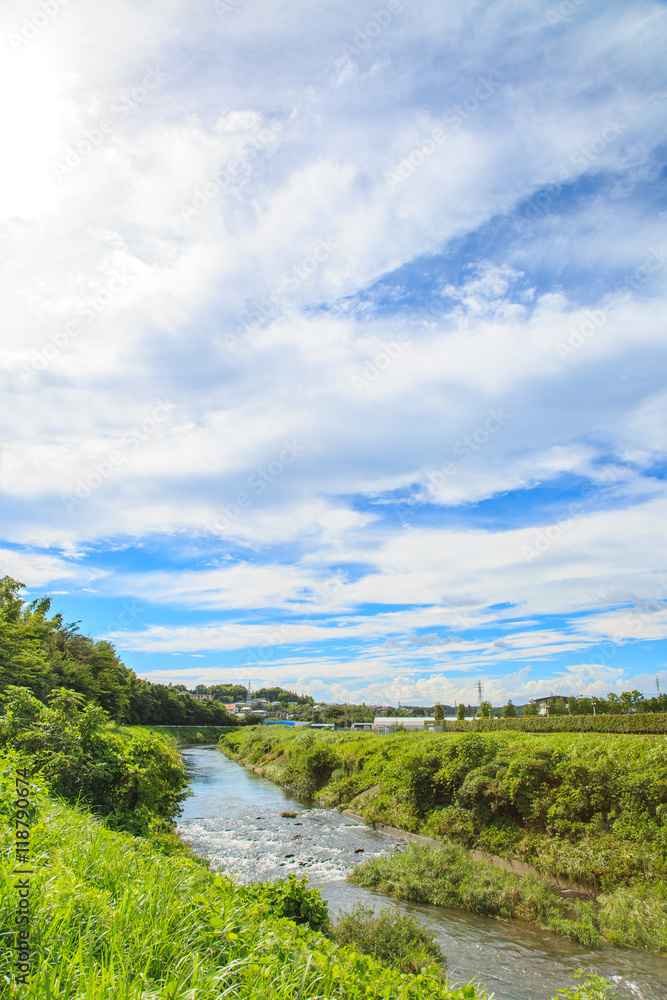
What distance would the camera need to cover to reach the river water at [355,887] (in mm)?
10062

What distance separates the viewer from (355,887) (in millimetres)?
15461

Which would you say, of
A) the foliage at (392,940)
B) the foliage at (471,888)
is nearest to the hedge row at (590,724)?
the foliage at (471,888)

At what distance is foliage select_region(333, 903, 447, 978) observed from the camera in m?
9.44

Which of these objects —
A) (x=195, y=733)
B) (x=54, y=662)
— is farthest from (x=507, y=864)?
(x=195, y=733)

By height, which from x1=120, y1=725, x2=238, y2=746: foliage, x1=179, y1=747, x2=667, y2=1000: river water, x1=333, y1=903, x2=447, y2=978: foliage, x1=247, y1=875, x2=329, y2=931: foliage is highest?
x1=247, y1=875, x2=329, y2=931: foliage

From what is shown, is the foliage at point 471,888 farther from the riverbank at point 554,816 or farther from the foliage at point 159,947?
the foliage at point 159,947

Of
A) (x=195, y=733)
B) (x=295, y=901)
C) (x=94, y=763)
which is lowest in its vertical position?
(x=195, y=733)

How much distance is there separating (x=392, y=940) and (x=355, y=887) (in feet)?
20.8

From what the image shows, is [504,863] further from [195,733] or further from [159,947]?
[195,733]

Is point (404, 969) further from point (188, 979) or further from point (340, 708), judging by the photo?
point (340, 708)

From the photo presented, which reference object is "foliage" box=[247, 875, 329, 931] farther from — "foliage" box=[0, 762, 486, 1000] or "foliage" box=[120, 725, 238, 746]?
"foliage" box=[120, 725, 238, 746]

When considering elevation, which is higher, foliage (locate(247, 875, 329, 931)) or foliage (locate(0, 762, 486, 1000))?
foliage (locate(0, 762, 486, 1000))

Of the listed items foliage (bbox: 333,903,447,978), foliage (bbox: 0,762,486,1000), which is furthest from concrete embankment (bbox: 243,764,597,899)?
foliage (bbox: 0,762,486,1000)

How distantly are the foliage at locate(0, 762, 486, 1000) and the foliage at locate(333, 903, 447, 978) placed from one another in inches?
195
